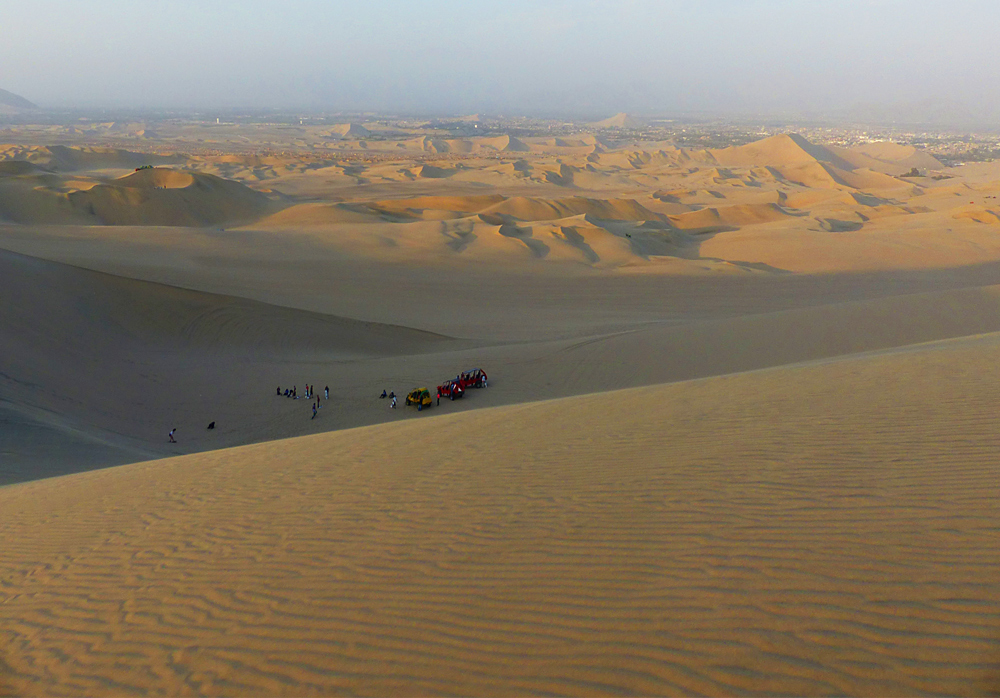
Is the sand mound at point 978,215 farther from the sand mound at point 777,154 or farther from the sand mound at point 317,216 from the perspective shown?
the sand mound at point 777,154

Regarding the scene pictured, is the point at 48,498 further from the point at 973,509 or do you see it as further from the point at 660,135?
the point at 660,135

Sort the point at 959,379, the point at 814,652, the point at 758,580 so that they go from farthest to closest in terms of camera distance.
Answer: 1. the point at 959,379
2. the point at 758,580
3. the point at 814,652

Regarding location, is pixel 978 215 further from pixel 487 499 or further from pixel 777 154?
pixel 777 154

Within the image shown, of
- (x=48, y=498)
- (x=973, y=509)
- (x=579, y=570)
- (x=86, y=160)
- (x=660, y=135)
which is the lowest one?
(x=48, y=498)

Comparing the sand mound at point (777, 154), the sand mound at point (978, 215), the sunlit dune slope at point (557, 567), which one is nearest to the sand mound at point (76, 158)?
the sunlit dune slope at point (557, 567)

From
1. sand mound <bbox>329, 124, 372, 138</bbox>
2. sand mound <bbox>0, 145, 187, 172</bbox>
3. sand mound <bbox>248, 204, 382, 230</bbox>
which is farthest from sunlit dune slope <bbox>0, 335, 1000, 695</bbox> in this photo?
sand mound <bbox>329, 124, 372, 138</bbox>

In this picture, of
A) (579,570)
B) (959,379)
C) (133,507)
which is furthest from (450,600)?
(959,379)
